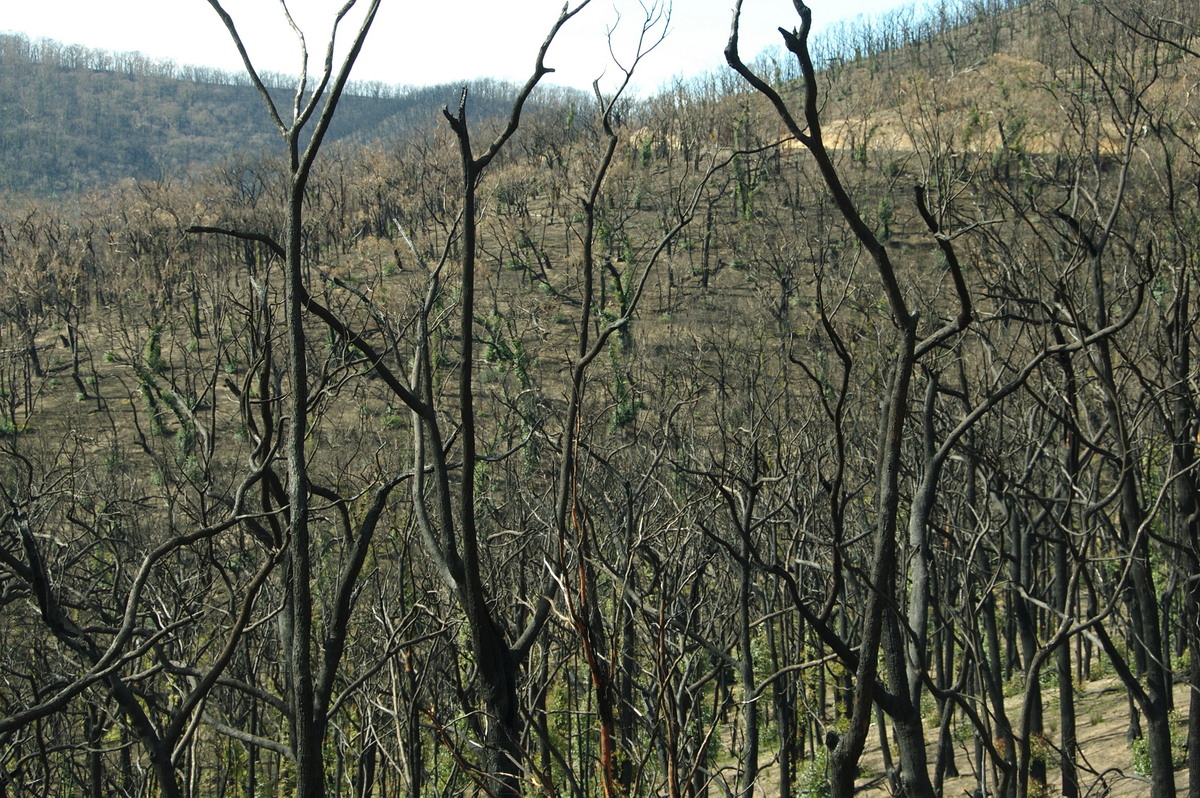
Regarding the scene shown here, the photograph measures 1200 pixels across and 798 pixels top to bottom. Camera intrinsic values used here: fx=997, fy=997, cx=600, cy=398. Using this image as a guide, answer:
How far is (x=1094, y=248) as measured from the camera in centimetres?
570

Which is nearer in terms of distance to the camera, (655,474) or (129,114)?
(655,474)

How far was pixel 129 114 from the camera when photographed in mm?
145500

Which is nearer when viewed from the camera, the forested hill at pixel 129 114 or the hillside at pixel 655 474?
the hillside at pixel 655 474

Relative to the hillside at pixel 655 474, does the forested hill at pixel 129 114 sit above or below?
above

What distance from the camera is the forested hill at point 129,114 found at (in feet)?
412

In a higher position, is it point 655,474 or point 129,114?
point 129,114

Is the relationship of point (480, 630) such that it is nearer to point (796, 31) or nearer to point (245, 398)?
point (245, 398)

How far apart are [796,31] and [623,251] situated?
137 feet

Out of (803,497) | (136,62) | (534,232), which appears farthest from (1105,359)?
(136,62)

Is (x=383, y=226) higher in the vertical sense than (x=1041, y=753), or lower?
higher

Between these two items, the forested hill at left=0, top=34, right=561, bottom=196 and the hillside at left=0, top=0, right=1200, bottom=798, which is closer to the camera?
the hillside at left=0, top=0, right=1200, bottom=798

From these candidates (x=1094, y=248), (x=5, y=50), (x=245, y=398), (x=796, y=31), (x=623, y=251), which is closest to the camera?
(x=796, y=31)

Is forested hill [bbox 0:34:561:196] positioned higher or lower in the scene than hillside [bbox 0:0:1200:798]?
higher

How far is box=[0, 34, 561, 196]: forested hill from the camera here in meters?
125
